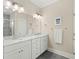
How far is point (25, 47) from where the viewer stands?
1.57 metres

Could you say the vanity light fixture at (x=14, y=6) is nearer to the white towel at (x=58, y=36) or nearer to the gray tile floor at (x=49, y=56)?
the white towel at (x=58, y=36)

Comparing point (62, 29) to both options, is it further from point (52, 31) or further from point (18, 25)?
point (18, 25)

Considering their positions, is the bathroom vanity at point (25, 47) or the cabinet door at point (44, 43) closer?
the bathroom vanity at point (25, 47)

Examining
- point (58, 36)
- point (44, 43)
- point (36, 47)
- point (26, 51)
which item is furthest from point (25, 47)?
point (58, 36)

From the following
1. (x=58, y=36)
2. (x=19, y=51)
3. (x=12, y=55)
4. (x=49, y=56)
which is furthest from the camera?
Result: (x=58, y=36)

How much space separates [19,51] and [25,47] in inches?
7.3

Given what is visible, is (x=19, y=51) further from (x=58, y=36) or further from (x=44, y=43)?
(x=58, y=36)

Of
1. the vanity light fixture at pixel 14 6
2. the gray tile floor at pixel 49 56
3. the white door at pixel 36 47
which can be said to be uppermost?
the vanity light fixture at pixel 14 6

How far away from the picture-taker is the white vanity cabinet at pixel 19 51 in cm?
119

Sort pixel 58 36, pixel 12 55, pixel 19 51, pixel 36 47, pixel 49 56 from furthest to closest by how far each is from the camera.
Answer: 1. pixel 58 36
2. pixel 49 56
3. pixel 36 47
4. pixel 19 51
5. pixel 12 55

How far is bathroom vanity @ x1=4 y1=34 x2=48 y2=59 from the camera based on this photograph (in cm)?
122

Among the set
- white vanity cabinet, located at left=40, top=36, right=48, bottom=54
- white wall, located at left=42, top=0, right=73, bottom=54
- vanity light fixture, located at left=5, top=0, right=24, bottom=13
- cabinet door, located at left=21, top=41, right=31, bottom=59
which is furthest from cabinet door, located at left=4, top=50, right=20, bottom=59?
white wall, located at left=42, top=0, right=73, bottom=54

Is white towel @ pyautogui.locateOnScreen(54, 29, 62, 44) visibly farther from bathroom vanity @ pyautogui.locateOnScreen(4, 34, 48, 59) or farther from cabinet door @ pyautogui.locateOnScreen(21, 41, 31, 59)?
cabinet door @ pyautogui.locateOnScreen(21, 41, 31, 59)

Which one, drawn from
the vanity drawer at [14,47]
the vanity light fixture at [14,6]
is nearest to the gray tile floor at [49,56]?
the vanity drawer at [14,47]
